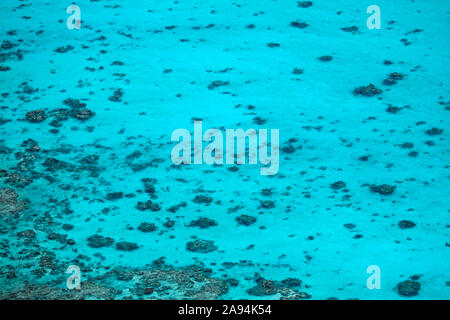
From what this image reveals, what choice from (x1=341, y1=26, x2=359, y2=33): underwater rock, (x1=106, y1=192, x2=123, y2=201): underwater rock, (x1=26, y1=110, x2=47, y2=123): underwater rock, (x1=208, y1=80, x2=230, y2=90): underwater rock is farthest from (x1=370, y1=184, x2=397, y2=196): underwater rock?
(x1=26, y1=110, x2=47, y2=123): underwater rock

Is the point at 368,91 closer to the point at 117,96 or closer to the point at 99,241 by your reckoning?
the point at 117,96

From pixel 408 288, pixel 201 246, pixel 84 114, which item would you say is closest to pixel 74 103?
pixel 84 114

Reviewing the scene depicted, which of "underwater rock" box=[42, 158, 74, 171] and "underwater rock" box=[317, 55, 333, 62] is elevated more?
"underwater rock" box=[317, 55, 333, 62]

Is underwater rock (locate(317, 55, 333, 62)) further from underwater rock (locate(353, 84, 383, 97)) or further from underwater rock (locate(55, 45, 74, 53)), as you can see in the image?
underwater rock (locate(55, 45, 74, 53))

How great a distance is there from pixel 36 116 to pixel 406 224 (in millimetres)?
3009

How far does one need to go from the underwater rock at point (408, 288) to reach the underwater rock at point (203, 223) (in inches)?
49.5

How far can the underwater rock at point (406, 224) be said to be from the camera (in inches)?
167

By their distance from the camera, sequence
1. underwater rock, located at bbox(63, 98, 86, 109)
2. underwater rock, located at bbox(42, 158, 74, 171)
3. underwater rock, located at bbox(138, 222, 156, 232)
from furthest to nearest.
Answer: underwater rock, located at bbox(63, 98, 86, 109)
underwater rock, located at bbox(42, 158, 74, 171)
underwater rock, located at bbox(138, 222, 156, 232)

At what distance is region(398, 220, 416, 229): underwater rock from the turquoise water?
1 cm


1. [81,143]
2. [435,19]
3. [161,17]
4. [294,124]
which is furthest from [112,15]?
[435,19]

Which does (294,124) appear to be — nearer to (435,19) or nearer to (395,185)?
(395,185)

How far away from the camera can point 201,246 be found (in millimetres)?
4191

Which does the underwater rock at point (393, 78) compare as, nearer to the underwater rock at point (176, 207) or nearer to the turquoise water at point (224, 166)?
the turquoise water at point (224, 166)

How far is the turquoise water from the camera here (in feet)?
13.2
